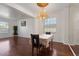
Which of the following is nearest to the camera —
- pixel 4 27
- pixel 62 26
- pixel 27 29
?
pixel 4 27

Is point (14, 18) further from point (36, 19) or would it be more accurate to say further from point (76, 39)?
point (76, 39)

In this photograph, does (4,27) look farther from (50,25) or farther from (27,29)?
(50,25)

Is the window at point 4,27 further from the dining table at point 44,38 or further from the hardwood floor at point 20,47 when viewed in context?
the dining table at point 44,38

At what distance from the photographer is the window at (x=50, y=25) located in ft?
5.51

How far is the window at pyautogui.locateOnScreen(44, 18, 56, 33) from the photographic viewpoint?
1679 millimetres

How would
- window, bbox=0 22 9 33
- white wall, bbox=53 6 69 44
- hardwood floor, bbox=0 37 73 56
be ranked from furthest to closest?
1. white wall, bbox=53 6 69 44
2. hardwood floor, bbox=0 37 73 56
3. window, bbox=0 22 9 33

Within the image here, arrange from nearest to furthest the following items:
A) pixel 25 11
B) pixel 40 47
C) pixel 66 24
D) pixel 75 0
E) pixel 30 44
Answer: pixel 75 0, pixel 25 11, pixel 30 44, pixel 66 24, pixel 40 47

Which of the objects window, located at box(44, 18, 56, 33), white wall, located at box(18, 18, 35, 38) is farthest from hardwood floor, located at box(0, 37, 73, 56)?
window, located at box(44, 18, 56, 33)

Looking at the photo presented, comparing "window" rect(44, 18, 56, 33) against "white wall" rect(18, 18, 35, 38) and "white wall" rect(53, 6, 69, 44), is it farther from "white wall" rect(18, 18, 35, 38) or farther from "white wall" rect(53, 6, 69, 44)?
"white wall" rect(18, 18, 35, 38)

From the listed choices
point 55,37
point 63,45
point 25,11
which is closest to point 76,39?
point 63,45

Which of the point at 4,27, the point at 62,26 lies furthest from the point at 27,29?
the point at 62,26

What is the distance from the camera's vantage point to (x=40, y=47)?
7.20 feet

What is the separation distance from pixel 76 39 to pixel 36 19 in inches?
35.6

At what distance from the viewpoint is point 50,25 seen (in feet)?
5.72
